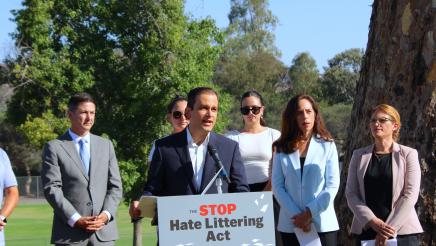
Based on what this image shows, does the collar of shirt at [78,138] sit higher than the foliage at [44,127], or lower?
lower

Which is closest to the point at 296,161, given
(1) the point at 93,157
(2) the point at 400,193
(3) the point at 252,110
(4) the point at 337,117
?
(2) the point at 400,193

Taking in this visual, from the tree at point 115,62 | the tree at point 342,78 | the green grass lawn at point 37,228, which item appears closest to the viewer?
the green grass lawn at point 37,228

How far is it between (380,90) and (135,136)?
1732cm

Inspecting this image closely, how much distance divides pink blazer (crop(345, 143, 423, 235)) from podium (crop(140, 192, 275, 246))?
1740mm

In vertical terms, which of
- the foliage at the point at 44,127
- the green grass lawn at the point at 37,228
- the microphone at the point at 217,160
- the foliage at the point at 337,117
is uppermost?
the foliage at the point at 337,117

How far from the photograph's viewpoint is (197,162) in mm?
6023

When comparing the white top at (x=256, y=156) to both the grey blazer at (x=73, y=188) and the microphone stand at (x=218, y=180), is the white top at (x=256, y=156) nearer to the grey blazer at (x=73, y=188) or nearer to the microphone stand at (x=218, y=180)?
the grey blazer at (x=73, y=188)

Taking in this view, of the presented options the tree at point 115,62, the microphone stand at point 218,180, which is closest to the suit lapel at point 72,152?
the microphone stand at point 218,180

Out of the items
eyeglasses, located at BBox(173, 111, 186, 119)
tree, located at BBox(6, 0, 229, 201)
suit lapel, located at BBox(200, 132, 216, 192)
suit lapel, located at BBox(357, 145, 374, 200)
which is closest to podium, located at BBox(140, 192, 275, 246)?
suit lapel, located at BBox(200, 132, 216, 192)

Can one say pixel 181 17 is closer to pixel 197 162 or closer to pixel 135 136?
pixel 135 136

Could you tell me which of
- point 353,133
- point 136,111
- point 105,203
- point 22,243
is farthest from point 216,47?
point 105,203

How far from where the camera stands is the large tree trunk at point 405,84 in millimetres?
8703

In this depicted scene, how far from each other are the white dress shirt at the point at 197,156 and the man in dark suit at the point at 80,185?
1834mm

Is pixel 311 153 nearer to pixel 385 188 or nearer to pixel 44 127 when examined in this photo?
pixel 385 188
